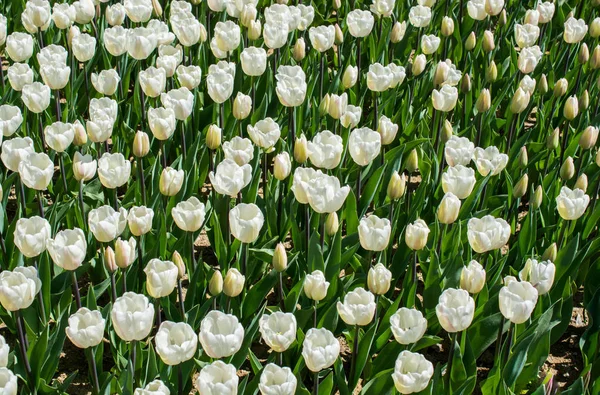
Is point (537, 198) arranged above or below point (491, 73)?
below

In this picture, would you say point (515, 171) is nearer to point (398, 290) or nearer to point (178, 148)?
point (398, 290)

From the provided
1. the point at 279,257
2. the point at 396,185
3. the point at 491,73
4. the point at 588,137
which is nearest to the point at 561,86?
the point at 491,73

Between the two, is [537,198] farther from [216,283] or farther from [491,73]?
[216,283]

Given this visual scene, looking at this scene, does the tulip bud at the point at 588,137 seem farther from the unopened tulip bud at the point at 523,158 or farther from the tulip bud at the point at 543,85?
the tulip bud at the point at 543,85

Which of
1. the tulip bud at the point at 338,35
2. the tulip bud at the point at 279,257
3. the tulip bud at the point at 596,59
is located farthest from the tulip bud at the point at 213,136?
the tulip bud at the point at 596,59

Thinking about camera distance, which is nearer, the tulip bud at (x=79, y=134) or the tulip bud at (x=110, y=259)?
the tulip bud at (x=110, y=259)

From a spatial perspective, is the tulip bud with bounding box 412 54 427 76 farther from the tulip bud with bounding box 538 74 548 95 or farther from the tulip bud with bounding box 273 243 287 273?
the tulip bud with bounding box 273 243 287 273

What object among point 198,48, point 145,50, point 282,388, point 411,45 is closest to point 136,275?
point 282,388
